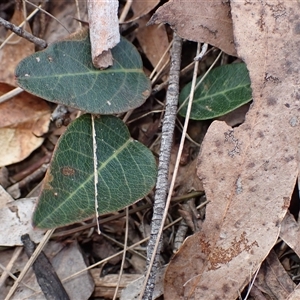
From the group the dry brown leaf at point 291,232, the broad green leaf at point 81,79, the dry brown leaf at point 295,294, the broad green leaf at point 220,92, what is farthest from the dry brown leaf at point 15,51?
the dry brown leaf at point 295,294

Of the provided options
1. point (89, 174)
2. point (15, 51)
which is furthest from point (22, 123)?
point (89, 174)

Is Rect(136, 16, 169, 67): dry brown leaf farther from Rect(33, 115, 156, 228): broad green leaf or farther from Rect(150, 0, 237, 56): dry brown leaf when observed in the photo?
Rect(33, 115, 156, 228): broad green leaf

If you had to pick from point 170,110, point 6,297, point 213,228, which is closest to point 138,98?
point 170,110

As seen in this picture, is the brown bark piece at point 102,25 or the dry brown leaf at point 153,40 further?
the dry brown leaf at point 153,40

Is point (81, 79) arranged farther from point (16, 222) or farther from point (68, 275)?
point (68, 275)

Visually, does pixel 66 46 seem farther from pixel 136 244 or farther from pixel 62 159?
pixel 136 244

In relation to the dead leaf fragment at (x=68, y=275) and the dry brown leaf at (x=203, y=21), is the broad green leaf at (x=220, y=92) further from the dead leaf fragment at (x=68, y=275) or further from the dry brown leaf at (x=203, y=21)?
the dead leaf fragment at (x=68, y=275)

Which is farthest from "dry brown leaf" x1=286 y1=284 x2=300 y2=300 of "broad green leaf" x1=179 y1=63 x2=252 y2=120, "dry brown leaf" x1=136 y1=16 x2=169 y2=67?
"dry brown leaf" x1=136 y1=16 x2=169 y2=67
